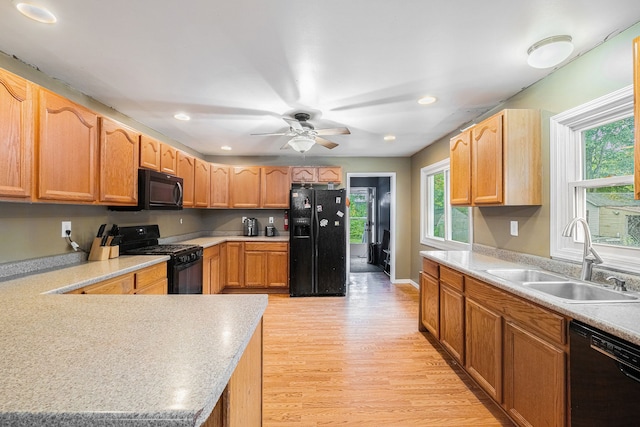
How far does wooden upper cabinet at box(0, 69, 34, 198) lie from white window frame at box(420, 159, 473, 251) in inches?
161

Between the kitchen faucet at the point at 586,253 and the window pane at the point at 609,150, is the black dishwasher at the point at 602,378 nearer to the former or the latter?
the kitchen faucet at the point at 586,253

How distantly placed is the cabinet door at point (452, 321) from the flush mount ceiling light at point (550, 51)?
1723mm

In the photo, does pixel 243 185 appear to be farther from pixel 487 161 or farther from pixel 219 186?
pixel 487 161

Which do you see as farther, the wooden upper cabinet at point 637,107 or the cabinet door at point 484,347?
the cabinet door at point 484,347

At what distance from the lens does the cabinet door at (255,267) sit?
179 inches

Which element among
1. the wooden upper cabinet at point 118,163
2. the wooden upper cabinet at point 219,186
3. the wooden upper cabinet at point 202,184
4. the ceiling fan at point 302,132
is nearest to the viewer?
the wooden upper cabinet at point 118,163

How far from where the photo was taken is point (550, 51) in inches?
69.6

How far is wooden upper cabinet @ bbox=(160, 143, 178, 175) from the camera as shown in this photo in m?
3.25

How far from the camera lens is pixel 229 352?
83cm

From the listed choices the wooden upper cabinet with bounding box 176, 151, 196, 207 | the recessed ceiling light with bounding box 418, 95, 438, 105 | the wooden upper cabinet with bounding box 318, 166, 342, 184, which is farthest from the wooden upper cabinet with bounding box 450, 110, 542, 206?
the wooden upper cabinet with bounding box 176, 151, 196, 207

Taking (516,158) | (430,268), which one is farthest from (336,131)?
(430,268)

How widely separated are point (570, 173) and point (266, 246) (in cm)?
378

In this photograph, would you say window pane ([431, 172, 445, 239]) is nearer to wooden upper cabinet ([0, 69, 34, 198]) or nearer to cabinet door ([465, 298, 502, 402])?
cabinet door ([465, 298, 502, 402])

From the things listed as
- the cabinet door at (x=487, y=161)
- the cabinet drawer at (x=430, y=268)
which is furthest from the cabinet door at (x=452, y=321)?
the cabinet door at (x=487, y=161)
